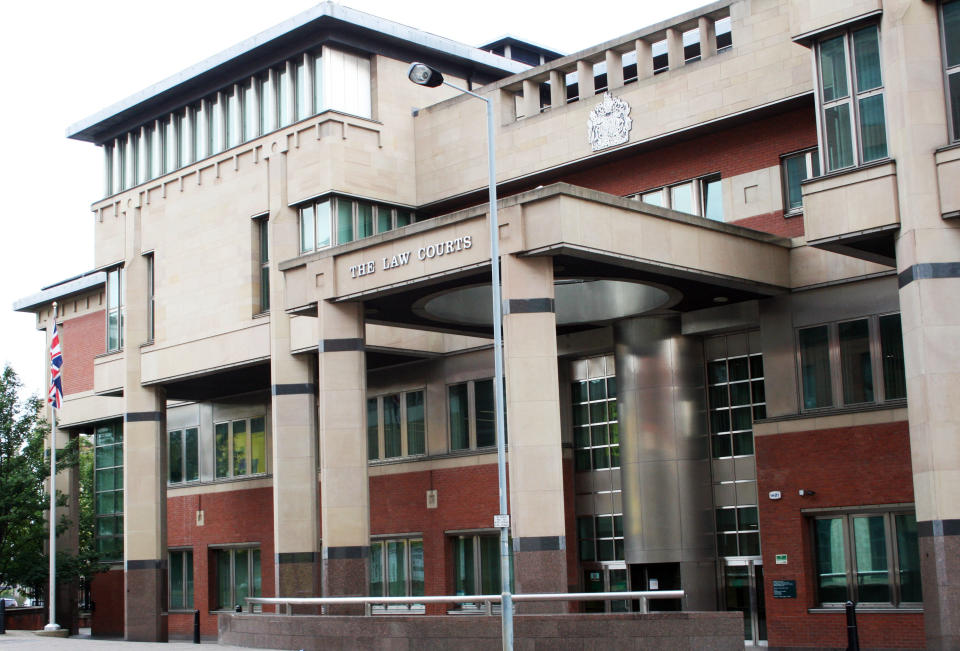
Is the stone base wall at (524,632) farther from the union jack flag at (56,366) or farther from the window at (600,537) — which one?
the union jack flag at (56,366)

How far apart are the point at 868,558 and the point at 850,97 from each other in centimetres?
1067

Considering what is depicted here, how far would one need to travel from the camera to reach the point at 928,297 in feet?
76.4

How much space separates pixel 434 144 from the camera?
127 feet

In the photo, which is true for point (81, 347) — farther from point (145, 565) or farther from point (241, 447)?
point (145, 565)

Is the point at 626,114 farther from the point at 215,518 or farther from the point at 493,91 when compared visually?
the point at 215,518

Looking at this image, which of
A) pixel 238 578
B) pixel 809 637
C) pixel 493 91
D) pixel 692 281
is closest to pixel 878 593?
pixel 809 637

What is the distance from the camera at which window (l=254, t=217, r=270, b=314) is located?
131 ft

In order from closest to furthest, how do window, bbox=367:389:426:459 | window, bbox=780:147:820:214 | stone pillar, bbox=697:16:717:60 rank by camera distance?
window, bbox=780:147:820:214 < stone pillar, bbox=697:16:717:60 < window, bbox=367:389:426:459

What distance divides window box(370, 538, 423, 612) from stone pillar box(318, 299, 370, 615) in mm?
8029

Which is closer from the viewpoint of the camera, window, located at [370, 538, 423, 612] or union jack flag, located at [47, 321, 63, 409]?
window, located at [370, 538, 423, 612]

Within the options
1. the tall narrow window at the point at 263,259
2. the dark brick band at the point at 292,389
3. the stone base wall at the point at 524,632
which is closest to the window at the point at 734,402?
the stone base wall at the point at 524,632

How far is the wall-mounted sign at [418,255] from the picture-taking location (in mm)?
27891

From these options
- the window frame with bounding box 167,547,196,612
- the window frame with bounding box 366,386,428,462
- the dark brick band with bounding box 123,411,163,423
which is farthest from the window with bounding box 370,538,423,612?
the window frame with bounding box 167,547,196,612

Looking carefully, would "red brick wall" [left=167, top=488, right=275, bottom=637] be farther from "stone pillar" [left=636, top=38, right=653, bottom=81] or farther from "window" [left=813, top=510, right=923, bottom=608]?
"window" [left=813, top=510, right=923, bottom=608]
